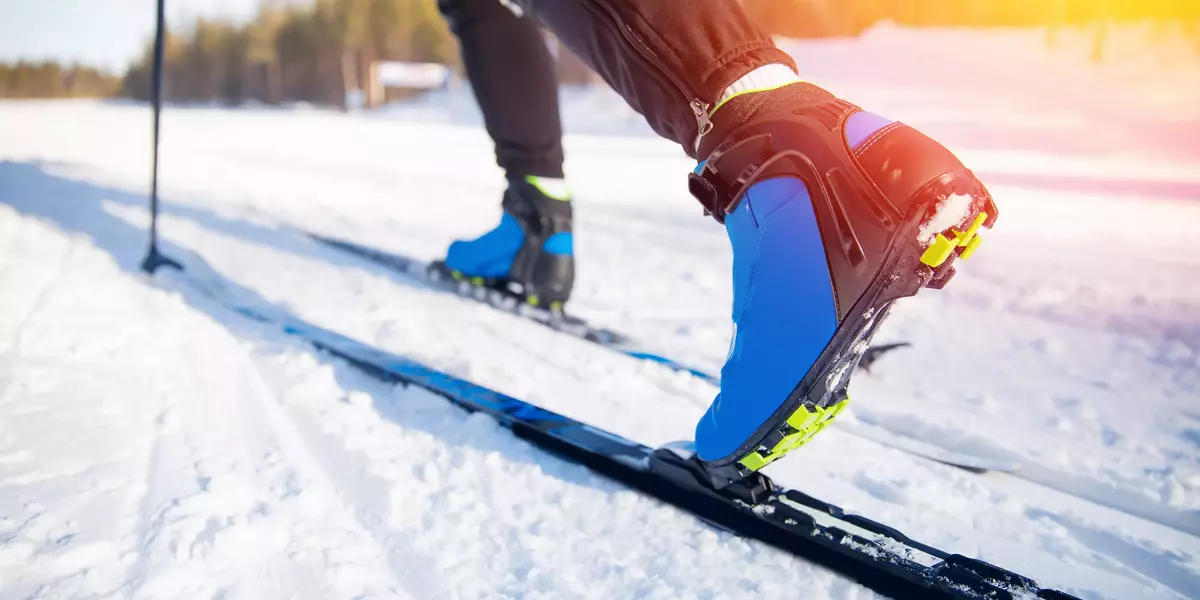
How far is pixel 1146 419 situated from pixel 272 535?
4.19 feet

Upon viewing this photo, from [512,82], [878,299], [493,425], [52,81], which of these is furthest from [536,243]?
[52,81]

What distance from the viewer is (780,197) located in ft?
2.19

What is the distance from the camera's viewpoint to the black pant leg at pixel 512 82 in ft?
4.33

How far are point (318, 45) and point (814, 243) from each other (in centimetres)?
2868

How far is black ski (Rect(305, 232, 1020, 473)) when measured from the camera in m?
0.92

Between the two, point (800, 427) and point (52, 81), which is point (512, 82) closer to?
point (800, 427)

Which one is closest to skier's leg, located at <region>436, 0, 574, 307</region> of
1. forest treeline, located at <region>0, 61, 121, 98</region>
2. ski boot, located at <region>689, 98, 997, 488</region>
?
ski boot, located at <region>689, 98, 997, 488</region>

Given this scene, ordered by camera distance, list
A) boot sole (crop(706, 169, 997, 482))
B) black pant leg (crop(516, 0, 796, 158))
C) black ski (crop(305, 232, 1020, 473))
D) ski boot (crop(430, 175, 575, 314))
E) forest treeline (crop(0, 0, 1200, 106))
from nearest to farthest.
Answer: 1. boot sole (crop(706, 169, 997, 482))
2. black pant leg (crop(516, 0, 796, 158))
3. black ski (crop(305, 232, 1020, 473))
4. ski boot (crop(430, 175, 575, 314))
5. forest treeline (crop(0, 0, 1200, 106))

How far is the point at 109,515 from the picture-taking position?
2.20 ft

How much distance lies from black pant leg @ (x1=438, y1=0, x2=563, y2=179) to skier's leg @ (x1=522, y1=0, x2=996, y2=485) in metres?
0.63

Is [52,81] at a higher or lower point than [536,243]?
higher

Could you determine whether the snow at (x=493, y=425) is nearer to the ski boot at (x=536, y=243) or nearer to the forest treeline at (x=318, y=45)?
the ski boot at (x=536, y=243)

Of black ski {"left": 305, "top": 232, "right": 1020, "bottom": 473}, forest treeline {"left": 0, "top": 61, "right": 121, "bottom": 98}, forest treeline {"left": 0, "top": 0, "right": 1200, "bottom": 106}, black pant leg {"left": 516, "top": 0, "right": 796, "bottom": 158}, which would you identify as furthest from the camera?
forest treeline {"left": 0, "top": 61, "right": 121, "bottom": 98}

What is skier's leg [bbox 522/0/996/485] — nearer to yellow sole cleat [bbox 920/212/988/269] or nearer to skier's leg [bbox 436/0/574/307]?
yellow sole cleat [bbox 920/212/988/269]
